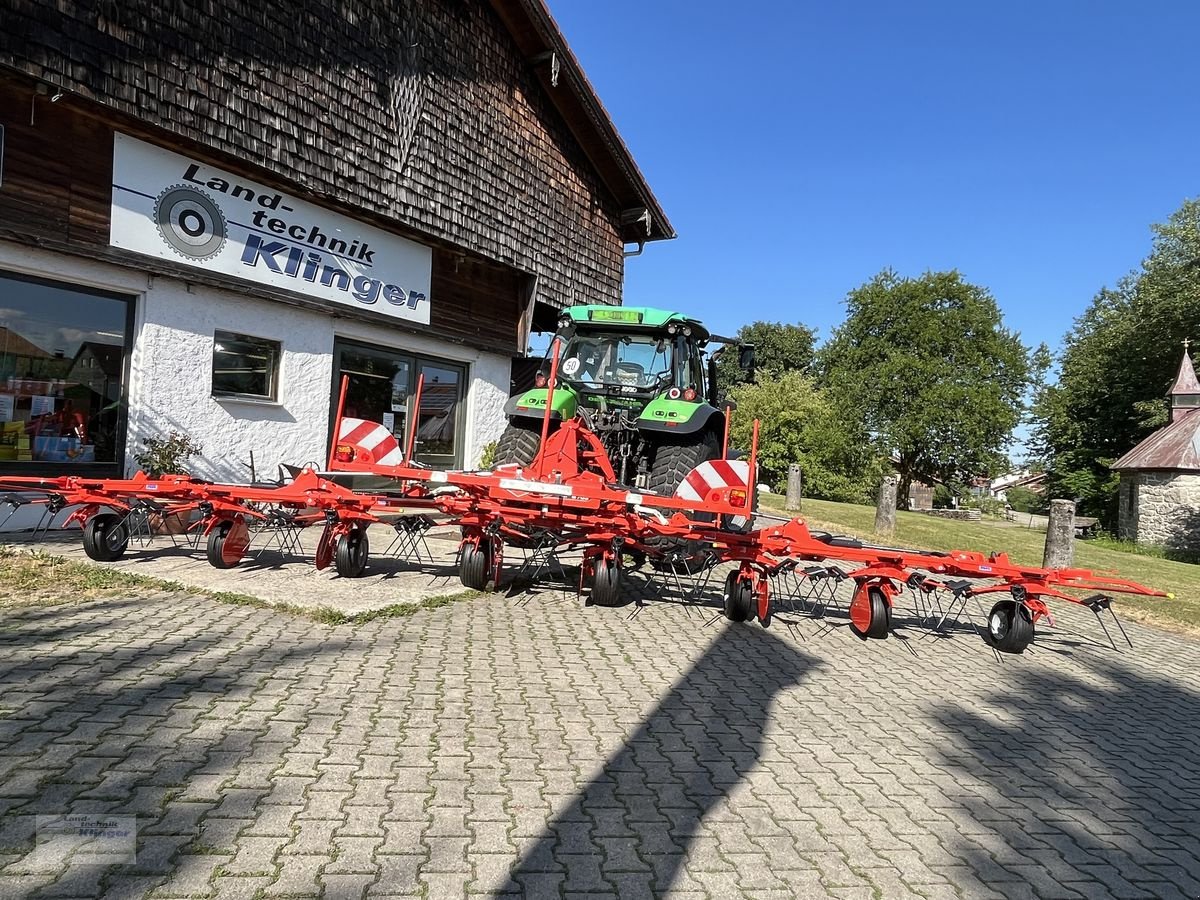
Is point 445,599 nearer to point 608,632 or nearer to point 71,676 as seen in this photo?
point 608,632

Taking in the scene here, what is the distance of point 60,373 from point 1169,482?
91.7 ft

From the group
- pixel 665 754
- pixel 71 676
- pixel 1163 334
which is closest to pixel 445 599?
pixel 71 676

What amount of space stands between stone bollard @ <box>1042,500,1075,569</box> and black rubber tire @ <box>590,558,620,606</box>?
6.90 meters

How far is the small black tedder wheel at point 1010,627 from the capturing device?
5531mm

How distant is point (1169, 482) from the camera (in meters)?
23.2

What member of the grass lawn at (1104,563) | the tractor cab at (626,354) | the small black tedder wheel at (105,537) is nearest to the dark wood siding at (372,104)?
the small black tedder wheel at (105,537)

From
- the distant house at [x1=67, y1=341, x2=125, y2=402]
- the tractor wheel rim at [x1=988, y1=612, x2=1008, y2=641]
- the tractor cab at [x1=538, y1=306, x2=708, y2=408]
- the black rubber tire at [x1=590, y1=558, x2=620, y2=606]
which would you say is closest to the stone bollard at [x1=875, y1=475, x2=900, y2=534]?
the tractor cab at [x1=538, y1=306, x2=708, y2=408]

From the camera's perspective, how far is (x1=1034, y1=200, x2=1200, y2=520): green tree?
98.2 feet

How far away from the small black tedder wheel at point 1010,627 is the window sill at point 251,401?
8741 mm

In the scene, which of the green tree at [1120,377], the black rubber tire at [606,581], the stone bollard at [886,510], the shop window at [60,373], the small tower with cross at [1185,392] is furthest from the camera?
the green tree at [1120,377]

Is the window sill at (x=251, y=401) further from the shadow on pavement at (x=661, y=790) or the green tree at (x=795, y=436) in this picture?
the green tree at (x=795, y=436)

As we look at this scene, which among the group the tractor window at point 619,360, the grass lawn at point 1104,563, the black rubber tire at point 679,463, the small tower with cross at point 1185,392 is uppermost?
the small tower with cross at point 1185,392

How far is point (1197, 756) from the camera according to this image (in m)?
3.96

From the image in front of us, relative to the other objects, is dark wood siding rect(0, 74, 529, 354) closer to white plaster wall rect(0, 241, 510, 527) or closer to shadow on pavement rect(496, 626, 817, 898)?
white plaster wall rect(0, 241, 510, 527)
